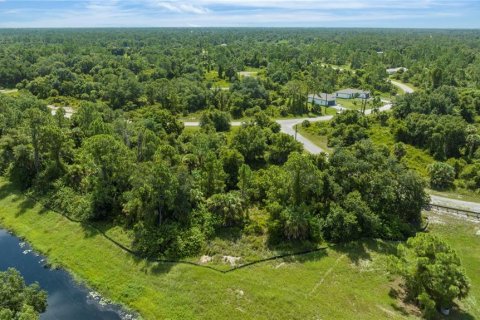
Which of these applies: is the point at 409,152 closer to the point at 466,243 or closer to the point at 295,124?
the point at 295,124

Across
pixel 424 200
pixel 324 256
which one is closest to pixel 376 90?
pixel 424 200

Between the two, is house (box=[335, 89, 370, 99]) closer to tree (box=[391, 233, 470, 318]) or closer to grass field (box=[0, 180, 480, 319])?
grass field (box=[0, 180, 480, 319])

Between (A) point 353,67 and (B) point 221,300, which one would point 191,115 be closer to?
(B) point 221,300

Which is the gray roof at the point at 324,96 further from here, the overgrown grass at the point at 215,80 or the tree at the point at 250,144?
the tree at the point at 250,144

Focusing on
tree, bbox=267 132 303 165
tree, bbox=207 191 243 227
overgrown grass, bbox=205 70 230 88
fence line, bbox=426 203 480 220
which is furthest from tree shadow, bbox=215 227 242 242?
overgrown grass, bbox=205 70 230 88

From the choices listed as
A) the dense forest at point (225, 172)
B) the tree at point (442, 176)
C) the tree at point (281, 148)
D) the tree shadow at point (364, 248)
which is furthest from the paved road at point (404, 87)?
the tree shadow at point (364, 248)

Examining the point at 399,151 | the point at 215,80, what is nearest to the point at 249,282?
the point at 399,151
